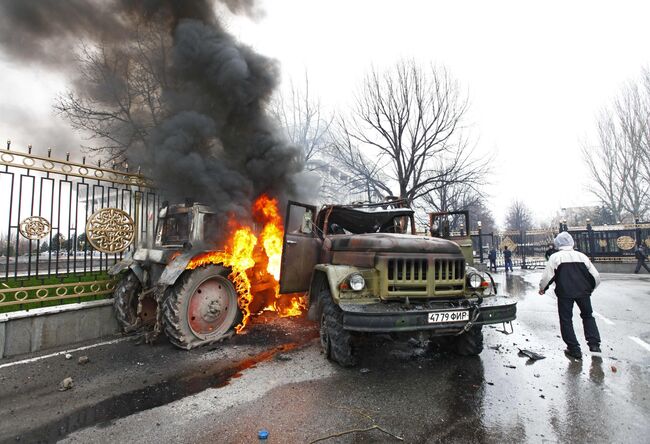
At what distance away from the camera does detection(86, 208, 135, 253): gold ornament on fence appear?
20.5ft

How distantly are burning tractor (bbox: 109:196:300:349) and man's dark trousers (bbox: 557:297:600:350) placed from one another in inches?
187

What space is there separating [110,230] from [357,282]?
205 inches

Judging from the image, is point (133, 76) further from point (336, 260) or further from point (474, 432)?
point (474, 432)

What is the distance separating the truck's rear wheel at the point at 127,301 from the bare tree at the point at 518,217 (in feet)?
170

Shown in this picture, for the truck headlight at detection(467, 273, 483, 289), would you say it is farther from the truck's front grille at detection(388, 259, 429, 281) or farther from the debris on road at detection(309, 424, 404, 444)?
the debris on road at detection(309, 424, 404, 444)

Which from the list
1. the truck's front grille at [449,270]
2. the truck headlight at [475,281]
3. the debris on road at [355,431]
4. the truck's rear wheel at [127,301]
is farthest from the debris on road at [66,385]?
the truck headlight at [475,281]

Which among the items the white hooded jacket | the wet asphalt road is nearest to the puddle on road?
the wet asphalt road

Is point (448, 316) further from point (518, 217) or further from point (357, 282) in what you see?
point (518, 217)

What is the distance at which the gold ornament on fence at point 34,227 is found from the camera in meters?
5.40

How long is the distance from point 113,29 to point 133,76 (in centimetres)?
226

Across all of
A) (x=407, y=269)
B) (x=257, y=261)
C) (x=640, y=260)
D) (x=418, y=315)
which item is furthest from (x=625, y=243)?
(x=257, y=261)

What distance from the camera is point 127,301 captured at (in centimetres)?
594

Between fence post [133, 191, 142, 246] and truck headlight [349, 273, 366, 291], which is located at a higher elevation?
fence post [133, 191, 142, 246]

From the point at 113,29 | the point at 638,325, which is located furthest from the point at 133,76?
the point at 638,325
